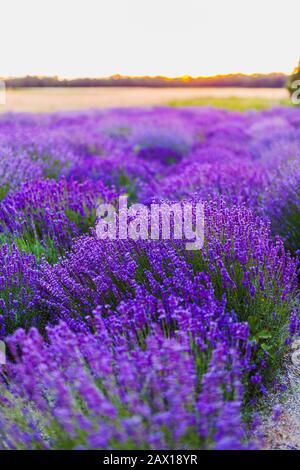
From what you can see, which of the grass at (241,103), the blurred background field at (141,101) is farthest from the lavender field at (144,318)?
the grass at (241,103)

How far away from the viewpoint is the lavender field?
1.49 m

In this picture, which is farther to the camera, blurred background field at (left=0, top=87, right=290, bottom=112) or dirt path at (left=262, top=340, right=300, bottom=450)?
blurred background field at (left=0, top=87, right=290, bottom=112)

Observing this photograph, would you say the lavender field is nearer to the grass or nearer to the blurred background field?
the blurred background field

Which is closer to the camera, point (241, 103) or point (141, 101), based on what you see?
point (241, 103)

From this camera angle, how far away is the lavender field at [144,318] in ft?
4.88

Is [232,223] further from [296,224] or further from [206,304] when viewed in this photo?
[296,224]

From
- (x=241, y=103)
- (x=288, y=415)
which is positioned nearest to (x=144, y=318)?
(x=288, y=415)

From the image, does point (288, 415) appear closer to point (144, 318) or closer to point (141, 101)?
point (144, 318)

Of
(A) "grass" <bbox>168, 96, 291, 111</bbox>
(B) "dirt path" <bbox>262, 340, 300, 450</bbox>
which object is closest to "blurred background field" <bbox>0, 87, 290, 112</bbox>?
(A) "grass" <bbox>168, 96, 291, 111</bbox>

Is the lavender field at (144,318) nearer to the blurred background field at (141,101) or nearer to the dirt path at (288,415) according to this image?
the dirt path at (288,415)

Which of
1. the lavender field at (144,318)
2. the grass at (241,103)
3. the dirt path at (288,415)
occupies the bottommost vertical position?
the dirt path at (288,415)

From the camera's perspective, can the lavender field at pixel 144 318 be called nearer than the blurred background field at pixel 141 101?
Yes

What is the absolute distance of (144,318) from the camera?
6.23 feet
